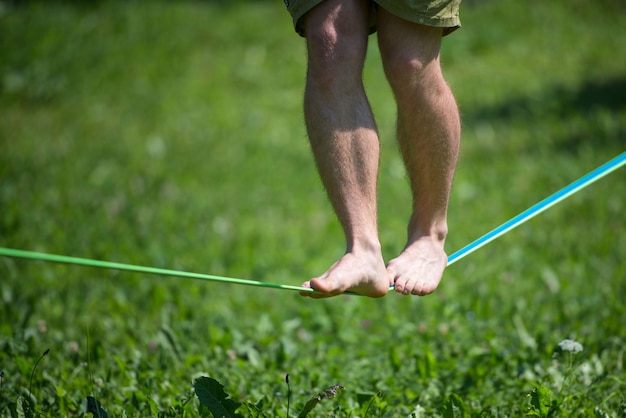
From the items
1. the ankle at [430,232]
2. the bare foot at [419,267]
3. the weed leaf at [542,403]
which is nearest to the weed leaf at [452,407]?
the weed leaf at [542,403]

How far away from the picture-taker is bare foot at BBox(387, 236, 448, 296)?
2.08 meters

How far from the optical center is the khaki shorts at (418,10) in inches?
77.2

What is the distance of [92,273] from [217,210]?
108 cm

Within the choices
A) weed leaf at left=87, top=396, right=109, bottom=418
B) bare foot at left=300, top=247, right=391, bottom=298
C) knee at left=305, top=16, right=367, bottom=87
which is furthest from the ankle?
weed leaf at left=87, top=396, right=109, bottom=418

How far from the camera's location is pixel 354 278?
1.92 meters

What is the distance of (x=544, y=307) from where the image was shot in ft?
10.4

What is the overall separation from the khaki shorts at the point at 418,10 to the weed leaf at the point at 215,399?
989mm

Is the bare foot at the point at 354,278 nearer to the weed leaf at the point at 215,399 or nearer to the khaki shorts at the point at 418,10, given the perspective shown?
the weed leaf at the point at 215,399

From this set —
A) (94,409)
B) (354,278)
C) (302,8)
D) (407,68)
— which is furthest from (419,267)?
(94,409)

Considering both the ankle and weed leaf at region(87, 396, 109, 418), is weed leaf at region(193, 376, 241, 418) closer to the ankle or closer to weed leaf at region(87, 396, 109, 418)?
weed leaf at region(87, 396, 109, 418)

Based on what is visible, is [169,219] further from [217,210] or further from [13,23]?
[13,23]

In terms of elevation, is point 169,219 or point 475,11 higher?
point 169,219

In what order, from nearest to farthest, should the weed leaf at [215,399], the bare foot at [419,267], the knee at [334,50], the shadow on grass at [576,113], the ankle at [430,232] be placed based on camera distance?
the weed leaf at [215,399], the knee at [334,50], the bare foot at [419,267], the ankle at [430,232], the shadow on grass at [576,113]

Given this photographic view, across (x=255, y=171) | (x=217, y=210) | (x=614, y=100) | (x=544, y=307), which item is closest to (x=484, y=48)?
(x=614, y=100)
